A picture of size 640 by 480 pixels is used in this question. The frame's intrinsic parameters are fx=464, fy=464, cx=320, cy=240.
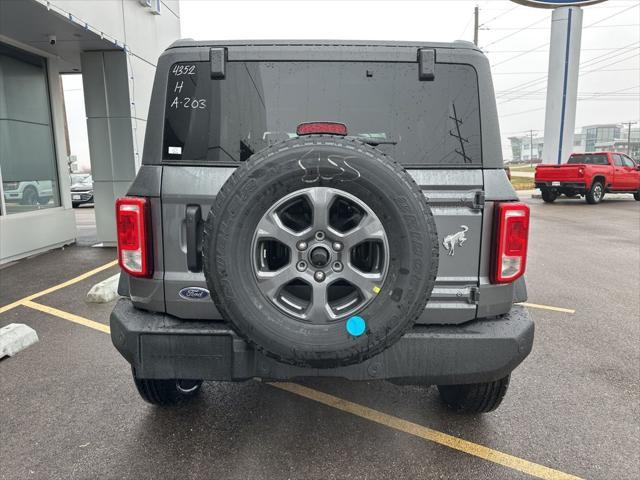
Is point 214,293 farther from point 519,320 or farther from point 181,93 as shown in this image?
point 519,320

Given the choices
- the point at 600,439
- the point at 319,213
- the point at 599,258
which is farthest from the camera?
the point at 599,258

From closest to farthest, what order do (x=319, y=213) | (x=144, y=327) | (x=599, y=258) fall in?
(x=319, y=213)
(x=144, y=327)
(x=599, y=258)

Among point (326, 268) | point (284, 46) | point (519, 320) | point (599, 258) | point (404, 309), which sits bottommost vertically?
point (599, 258)

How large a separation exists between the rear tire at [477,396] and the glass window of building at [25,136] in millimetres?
7810

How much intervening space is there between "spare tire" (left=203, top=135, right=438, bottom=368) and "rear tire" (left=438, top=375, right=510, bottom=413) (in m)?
1.12

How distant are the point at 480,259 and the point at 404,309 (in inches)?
24.7

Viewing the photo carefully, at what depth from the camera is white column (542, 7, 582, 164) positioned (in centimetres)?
1964

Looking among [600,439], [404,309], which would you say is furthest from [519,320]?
[600,439]

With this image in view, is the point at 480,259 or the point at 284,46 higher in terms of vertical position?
the point at 284,46

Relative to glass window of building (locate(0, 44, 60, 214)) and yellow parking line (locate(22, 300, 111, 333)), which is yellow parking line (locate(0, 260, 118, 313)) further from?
glass window of building (locate(0, 44, 60, 214))

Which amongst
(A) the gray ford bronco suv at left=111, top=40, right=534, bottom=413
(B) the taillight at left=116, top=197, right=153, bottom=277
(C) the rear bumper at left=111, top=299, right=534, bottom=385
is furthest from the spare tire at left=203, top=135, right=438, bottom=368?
(B) the taillight at left=116, top=197, right=153, bottom=277

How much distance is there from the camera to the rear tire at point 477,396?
2.83 metres

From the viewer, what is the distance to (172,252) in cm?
240

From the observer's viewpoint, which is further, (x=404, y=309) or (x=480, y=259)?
(x=480, y=259)
